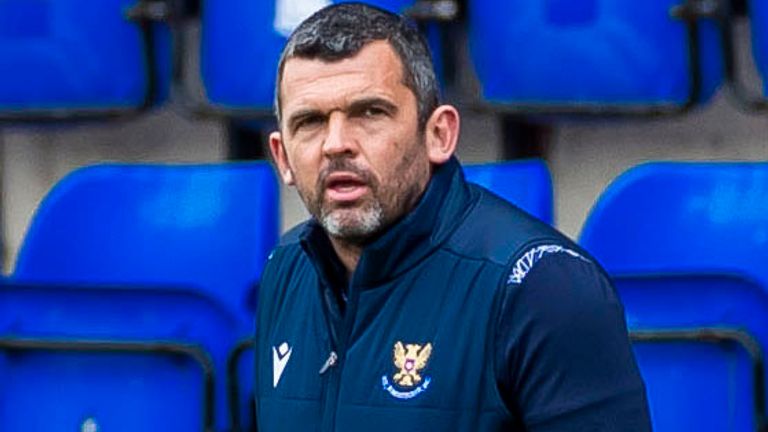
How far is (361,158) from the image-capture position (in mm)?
1503

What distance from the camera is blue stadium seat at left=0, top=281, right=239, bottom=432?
2.51m

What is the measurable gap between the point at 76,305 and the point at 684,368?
863 mm

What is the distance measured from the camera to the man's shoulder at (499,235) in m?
1.49

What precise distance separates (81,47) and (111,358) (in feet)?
2.01

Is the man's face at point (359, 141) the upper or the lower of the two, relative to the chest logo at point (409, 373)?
upper

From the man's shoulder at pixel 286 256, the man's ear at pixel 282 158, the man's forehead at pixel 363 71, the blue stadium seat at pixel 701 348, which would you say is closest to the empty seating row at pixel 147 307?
the blue stadium seat at pixel 701 348

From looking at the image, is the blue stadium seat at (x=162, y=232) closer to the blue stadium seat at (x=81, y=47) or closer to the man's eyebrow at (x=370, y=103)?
the blue stadium seat at (x=81, y=47)

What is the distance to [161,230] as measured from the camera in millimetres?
2662

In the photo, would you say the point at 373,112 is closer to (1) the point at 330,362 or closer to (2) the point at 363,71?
(2) the point at 363,71

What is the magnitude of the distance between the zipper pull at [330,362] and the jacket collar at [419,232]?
65 millimetres

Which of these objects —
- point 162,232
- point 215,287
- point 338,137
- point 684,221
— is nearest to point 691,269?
point 684,221

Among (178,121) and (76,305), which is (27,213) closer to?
(178,121)

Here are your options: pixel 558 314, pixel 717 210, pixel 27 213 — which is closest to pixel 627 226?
pixel 717 210

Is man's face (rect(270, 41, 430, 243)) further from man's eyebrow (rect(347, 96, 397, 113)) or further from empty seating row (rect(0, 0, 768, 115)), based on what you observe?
empty seating row (rect(0, 0, 768, 115))
